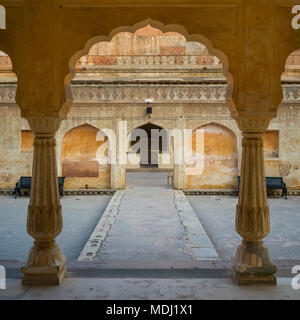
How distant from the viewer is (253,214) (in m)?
3.74

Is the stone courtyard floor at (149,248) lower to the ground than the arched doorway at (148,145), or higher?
lower

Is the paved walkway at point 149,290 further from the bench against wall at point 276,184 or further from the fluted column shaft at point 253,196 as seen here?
the bench against wall at point 276,184

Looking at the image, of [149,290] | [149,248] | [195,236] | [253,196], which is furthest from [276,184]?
[149,290]

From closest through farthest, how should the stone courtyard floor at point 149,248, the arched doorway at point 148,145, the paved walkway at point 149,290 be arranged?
→ the paved walkway at point 149,290
the stone courtyard floor at point 149,248
the arched doorway at point 148,145

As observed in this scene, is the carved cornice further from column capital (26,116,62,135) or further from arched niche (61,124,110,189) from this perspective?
column capital (26,116,62,135)

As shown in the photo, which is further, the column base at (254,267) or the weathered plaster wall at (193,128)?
the weathered plaster wall at (193,128)

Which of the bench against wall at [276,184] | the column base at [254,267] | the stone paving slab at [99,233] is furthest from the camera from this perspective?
the bench against wall at [276,184]

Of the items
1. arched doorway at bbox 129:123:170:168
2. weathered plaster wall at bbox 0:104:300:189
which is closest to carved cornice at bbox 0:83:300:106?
weathered plaster wall at bbox 0:104:300:189

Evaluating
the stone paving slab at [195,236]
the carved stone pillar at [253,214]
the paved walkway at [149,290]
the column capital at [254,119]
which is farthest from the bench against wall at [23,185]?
the column capital at [254,119]

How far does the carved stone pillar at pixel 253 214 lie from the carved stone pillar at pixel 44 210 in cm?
204

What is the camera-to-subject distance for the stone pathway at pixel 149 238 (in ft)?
17.2

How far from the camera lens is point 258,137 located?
3779 mm

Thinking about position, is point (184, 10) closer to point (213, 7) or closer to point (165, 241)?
point (213, 7)

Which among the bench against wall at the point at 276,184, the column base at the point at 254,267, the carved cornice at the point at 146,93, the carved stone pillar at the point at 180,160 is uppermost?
the carved cornice at the point at 146,93
